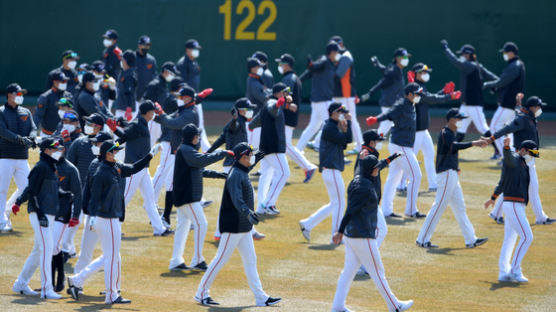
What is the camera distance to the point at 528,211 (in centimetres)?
1584

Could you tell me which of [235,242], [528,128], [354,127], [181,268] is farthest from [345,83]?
[235,242]

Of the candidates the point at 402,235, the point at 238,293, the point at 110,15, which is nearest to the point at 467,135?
the point at 402,235

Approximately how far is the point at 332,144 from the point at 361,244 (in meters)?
3.49

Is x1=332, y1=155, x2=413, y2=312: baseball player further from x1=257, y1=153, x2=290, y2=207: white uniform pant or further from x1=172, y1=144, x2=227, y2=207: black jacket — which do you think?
x1=257, y1=153, x2=290, y2=207: white uniform pant

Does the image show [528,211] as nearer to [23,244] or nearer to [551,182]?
[551,182]

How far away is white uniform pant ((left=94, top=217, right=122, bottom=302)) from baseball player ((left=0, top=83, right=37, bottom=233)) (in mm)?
3454

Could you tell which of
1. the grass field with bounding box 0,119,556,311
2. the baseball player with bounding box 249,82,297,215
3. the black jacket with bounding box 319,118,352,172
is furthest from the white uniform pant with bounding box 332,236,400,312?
the baseball player with bounding box 249,82,297,215

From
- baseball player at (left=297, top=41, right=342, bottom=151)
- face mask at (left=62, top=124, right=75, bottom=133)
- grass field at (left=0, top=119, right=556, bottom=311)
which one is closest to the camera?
grass field at (left=0, top=119, right=556, bottom=311)

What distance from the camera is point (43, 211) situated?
10633 millimetres

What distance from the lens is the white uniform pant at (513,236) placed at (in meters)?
11.8

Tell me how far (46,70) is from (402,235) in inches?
553

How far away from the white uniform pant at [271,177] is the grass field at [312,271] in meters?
0.39

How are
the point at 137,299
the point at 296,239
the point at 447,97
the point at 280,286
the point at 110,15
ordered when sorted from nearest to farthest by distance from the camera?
the point at 137,299, the point at 280,286, the point at 296,239, the point at 447,97, the point at 110,15

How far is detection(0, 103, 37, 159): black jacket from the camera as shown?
530 inches
